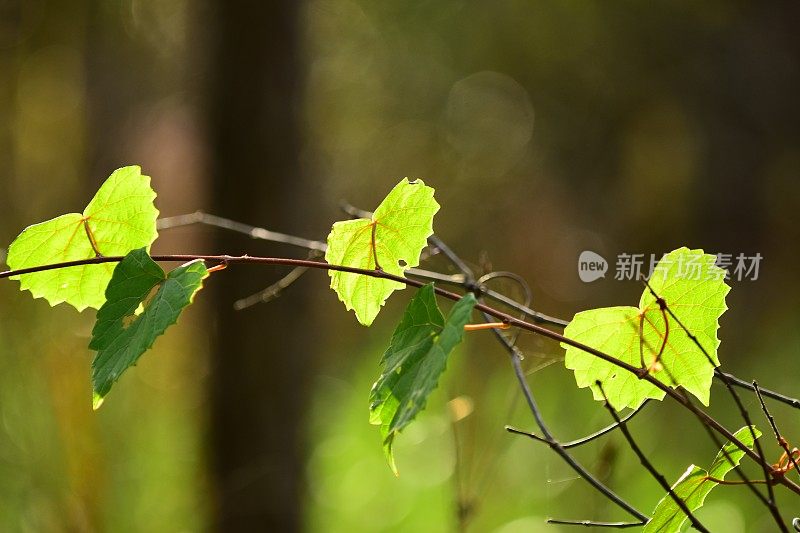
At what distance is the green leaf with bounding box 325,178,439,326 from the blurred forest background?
0.25 meters

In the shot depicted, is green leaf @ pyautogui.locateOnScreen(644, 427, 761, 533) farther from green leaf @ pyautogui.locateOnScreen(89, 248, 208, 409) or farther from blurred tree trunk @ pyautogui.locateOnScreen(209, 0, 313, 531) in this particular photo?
blurred tree trunk @ pyautogui.locateOnScreen(209, 0, 313, 531)

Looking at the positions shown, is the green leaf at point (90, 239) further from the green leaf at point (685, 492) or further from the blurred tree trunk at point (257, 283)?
the blurred tree trunk at point (257, 283)

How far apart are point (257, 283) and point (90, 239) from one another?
147cm

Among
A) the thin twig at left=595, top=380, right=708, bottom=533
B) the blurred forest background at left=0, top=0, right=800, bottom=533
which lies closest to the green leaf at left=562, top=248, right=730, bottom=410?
the thin twig at left=595, top=380, right=708, bottom=533

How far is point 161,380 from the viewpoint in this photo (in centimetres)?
434

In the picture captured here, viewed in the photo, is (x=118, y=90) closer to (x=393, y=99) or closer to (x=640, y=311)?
(x=393, y=99)

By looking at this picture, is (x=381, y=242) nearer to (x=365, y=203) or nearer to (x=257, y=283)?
(x=257, y=283)

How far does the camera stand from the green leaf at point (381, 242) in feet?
1.62

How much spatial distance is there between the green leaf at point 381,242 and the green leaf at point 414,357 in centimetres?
7

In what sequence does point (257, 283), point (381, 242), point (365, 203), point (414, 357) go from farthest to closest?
1. point (365, 203)
2. point (257, 283)
3. point (381, 242)
4. point (414, 357)

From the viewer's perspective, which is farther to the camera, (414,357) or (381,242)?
(381,242)

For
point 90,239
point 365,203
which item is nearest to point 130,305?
point 90,239

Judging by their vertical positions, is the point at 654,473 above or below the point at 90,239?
below

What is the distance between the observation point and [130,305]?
0.44 metres
